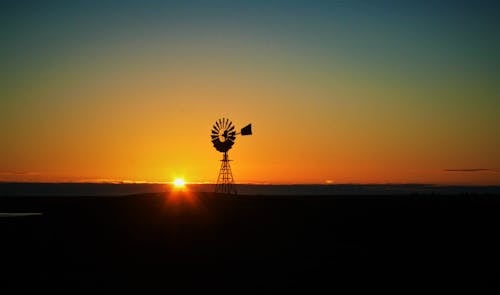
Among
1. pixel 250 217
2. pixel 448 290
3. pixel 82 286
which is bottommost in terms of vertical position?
pixel 448 290

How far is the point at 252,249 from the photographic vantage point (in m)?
21.4

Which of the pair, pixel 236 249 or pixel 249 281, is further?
pixel 236 249

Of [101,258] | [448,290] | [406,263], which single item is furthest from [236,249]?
[448,290]

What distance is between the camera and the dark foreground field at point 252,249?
52.0 ft

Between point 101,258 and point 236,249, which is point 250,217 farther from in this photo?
point 101,258

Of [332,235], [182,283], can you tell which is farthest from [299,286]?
[332,235]

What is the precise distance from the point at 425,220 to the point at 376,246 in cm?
858

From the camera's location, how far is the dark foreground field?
15844mm

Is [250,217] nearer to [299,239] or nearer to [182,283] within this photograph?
[299,239]

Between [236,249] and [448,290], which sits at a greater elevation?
[236,249]

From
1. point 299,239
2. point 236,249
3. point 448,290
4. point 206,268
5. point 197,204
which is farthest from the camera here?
point 197,204

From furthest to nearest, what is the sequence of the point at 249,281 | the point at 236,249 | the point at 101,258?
the point at 236,249 → the point at 101,258 → the point at 249,281

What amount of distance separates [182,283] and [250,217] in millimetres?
15046

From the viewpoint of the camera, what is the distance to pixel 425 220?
29.5 meters
